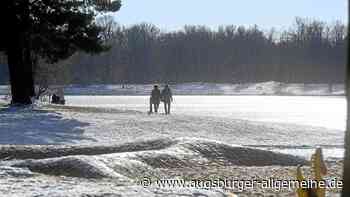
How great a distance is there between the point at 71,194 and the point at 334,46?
426 feet

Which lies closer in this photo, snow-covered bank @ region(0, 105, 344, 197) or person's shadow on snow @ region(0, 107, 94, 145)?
snow-covered bank @ region(0, 105, 344, 197)

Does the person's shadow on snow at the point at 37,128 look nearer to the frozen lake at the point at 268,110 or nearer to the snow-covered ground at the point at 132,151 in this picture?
the snow-covered ground at the point at 132,151

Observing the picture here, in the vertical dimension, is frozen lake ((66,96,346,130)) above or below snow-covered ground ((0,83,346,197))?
below

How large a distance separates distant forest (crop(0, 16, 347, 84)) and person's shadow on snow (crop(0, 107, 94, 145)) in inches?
3743

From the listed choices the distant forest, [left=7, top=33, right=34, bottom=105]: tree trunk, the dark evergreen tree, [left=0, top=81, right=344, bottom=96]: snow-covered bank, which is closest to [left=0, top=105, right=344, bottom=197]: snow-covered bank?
[left=7, top=33, right=34, bottom=105]: tree trunk

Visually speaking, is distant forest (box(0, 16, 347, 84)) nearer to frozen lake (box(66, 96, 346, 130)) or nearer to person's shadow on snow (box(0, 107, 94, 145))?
frozen lake (box(66, 96, 346, 130))

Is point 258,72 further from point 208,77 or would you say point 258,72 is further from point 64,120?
point 64,120

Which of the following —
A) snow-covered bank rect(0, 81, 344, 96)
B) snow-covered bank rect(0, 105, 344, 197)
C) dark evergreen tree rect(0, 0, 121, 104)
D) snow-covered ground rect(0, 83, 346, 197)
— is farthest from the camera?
snow-covered bank rect(0, 81, 344, 96)

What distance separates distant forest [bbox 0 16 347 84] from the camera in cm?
12712

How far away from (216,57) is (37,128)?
119432mm

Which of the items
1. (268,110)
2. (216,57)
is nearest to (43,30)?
(268,110)

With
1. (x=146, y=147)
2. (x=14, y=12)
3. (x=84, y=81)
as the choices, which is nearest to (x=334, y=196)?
(x=146, y=147)

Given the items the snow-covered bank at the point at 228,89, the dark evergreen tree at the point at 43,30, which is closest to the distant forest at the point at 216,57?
the snow-covered bank at the point at 228,89

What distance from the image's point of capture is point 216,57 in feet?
460
